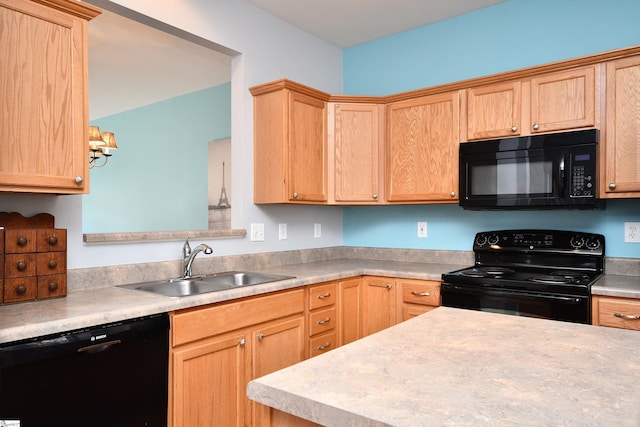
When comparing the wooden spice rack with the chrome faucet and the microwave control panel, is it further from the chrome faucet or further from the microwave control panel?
the microwave control panel

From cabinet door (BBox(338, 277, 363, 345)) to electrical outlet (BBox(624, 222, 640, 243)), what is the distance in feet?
5.19

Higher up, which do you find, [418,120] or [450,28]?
[450,28]

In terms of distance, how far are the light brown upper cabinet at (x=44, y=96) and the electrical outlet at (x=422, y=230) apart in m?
2.30

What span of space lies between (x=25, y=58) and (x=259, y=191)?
5.07ft

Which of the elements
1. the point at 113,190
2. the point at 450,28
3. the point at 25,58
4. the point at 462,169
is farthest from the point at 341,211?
the point at 113,190

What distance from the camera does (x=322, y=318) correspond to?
2.66 meters

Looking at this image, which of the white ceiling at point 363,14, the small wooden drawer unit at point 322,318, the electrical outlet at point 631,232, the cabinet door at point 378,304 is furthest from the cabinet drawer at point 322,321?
the white ceiling at point 363,14

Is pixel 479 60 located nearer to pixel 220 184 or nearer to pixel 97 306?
pixel 220 184

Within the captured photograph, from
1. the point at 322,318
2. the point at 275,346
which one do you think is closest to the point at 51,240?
the point at 275,346

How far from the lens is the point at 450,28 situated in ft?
10.8

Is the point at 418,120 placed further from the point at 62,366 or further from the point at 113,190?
the point at 113,190

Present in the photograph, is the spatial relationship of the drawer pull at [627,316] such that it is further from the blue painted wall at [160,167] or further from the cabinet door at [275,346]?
the blue painted wall at [160,167]

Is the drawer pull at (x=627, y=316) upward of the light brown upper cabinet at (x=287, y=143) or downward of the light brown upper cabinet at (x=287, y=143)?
downward

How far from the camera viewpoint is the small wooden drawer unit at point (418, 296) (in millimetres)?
2676
